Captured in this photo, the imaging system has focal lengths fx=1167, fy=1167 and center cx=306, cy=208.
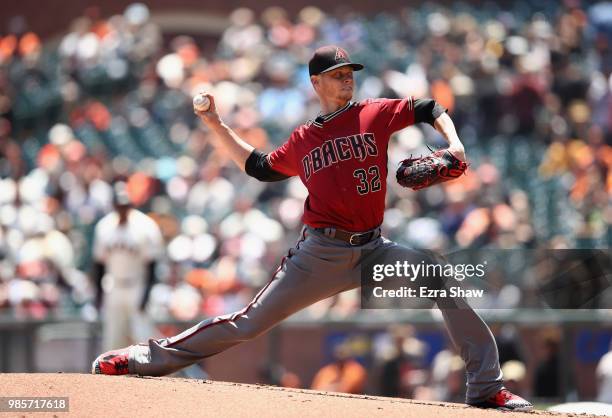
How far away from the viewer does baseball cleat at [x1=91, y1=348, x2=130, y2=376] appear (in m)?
5.75

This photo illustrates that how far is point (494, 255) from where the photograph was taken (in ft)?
30.3

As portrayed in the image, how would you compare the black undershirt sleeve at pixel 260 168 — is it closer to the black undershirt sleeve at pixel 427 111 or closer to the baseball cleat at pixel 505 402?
the black undershirt sleeve at pixel 427 111

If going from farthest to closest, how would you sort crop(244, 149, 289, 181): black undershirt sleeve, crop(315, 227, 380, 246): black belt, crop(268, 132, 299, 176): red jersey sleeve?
crop(244, 149, 289, 181): black undershirt sleeve → crop(268, 132, 299, 176): red jersey sleeve → crop(315, 227, 380, 246): black belt

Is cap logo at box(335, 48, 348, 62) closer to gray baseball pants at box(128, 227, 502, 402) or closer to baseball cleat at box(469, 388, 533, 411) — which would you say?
gray baseball pants at box(128, 227, 502, 402)

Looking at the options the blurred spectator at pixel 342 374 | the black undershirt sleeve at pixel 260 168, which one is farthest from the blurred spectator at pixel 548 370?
the black undershirt sleeve at pixel 260 168

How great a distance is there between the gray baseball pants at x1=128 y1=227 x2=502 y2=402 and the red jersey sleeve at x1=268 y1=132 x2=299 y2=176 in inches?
12.7

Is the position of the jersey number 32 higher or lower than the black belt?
higher

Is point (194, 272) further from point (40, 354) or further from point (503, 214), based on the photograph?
point (503, 214)

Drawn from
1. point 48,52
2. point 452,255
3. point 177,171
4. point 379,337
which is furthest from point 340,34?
point 452,255

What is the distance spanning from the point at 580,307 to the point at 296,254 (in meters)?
4.68

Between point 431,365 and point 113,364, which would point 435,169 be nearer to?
point 113,364

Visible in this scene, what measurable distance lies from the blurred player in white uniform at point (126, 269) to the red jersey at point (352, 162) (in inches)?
157

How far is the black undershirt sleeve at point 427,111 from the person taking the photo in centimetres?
523

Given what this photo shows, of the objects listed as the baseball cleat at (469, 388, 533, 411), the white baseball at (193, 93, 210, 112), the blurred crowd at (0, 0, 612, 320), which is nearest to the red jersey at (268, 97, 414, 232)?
the white baseball at (193, 93, 210, 112)
